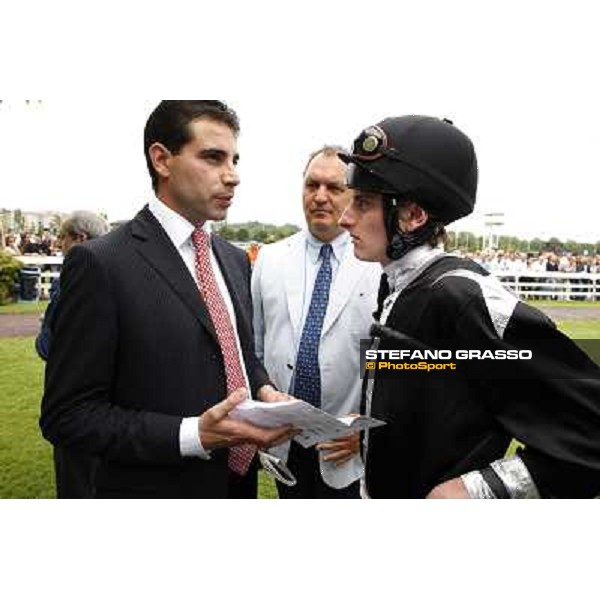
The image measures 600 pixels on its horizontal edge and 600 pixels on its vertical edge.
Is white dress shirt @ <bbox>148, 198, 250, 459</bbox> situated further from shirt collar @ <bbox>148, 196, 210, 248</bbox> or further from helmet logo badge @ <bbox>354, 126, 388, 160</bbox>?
helmet logo badge @ <bbox>354, 126, 388, 160</bbox>

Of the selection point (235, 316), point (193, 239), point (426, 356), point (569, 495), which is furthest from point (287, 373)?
point (569, 495)

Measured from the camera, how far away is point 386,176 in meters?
1.10

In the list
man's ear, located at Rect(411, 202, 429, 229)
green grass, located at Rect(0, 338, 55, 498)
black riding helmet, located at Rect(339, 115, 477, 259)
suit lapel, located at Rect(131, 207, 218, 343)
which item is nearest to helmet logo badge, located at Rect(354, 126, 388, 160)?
black riding helmet, located at Rect(339, 115, 477, 259)

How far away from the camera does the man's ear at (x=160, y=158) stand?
48.0 inches

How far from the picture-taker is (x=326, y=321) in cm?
154

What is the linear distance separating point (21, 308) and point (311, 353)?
0.69 metres

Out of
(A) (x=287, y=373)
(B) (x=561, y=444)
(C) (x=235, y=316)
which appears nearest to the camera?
(B) (x=561, y=444)

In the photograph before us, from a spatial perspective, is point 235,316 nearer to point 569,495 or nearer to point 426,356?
point 426,356

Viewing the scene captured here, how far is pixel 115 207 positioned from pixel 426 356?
0.75 metres

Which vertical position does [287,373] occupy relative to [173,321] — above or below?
below

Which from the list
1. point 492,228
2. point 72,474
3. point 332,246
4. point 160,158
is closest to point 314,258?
point 332,246

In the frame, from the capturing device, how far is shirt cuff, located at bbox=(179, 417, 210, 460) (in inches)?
43.8

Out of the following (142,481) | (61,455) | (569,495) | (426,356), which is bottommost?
(61,455)

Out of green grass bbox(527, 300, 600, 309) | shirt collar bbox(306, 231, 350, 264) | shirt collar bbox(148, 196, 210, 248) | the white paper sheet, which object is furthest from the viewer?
shirt collar bbox(306, 231, 350, 264)
